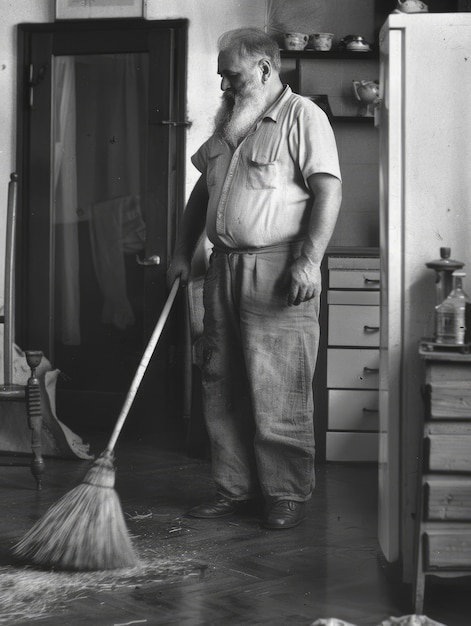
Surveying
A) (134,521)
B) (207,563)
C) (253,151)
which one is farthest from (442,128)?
(134,521)

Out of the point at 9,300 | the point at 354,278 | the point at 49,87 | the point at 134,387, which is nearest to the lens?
the point at 134,387

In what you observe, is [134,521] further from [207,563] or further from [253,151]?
[253,151]

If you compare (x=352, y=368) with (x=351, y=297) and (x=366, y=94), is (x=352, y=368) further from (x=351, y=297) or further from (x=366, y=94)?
(x=366, y=94)

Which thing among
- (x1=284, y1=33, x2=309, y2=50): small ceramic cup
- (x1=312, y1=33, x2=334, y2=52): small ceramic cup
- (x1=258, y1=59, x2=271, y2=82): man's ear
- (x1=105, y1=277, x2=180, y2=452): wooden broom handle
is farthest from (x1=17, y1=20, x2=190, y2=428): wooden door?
(x1=105, y1=277, x2=180, y2=452): wooden broom handle

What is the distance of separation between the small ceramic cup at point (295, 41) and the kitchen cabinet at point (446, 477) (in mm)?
2913

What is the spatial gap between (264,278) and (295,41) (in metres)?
2.06

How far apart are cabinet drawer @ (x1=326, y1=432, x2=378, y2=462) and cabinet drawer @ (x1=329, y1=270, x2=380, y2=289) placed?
0.66 meters

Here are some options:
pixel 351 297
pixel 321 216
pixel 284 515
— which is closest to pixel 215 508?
pixel 284 515

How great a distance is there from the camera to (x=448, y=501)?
2.21 meters

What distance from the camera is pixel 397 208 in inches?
97.3

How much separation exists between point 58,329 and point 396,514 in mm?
3016

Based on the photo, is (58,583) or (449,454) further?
(58,583)

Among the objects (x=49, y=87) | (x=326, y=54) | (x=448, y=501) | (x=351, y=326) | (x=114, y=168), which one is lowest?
(x=448, y=501)

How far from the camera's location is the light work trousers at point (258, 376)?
3.13m
